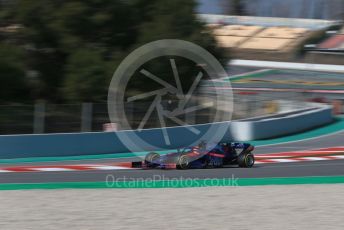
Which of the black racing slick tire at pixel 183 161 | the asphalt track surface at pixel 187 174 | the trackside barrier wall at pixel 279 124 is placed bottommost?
the asphalt track surface at pixel 187 174

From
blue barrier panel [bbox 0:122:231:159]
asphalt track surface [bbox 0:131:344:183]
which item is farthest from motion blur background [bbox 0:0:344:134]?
asphalt track surface [bbox 0:131:344:183]

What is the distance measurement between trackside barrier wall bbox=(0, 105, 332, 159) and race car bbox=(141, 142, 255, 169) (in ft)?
16.4

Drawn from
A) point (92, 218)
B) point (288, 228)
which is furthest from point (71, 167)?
point (288, 228)

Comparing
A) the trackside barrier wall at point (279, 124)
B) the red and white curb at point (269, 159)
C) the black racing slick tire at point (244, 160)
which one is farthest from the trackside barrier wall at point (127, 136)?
the black racing slick tire at point (244, 160)

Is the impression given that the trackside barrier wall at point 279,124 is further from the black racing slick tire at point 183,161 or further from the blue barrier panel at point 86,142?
the black racing slick tire at point 183,161

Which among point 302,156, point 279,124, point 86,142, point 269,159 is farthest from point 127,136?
point 279,124

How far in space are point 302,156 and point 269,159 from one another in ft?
4.06

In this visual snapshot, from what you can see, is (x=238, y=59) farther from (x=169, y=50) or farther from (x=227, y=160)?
(x=227, y=160)

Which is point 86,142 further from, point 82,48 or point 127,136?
point 82,48

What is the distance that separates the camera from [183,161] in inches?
559

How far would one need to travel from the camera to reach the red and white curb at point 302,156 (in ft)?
56.6

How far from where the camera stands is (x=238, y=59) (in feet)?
197

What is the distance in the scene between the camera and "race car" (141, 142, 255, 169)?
46.6ft

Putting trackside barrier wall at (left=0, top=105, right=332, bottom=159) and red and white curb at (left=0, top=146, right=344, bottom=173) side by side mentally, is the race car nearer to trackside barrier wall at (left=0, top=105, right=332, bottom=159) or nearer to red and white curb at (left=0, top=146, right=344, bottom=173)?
red and white curb at (left=0, top=146, right=344, bottom=173)
